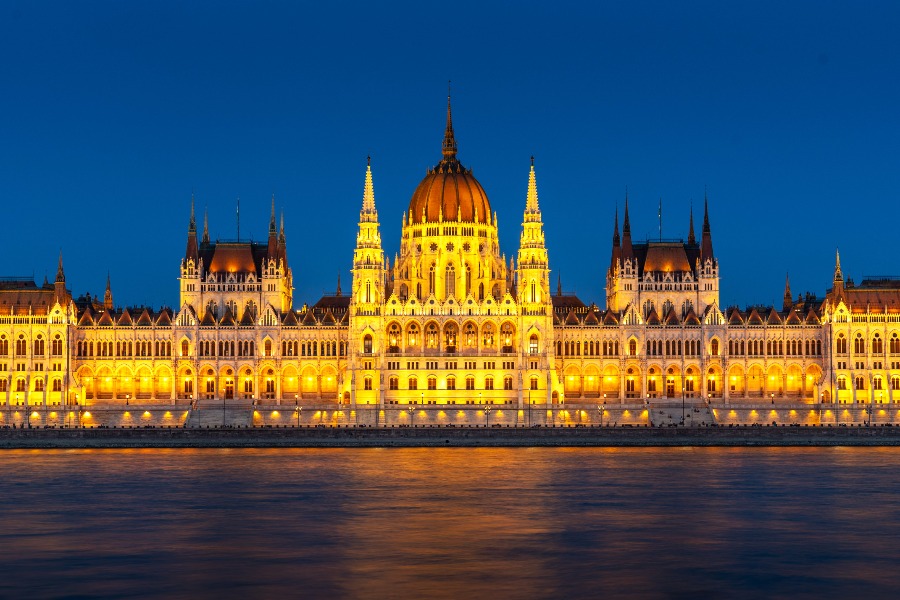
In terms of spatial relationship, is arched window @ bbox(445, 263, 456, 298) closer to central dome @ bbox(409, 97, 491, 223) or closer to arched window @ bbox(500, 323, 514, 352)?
central dome @ bbox(409, 97, 491, 223)

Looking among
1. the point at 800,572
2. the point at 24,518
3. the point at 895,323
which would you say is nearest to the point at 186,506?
the point at 24,518

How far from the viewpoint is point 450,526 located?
257 feet

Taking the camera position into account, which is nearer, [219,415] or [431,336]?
[219,415]

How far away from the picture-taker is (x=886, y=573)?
212 feet

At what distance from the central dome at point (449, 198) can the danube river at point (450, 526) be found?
4761 cm

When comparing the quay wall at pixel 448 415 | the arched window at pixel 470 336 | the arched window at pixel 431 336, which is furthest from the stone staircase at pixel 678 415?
the arched window at pixel 431 336

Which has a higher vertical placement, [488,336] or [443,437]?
[488,336]

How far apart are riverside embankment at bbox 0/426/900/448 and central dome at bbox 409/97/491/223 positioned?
33.3 metres

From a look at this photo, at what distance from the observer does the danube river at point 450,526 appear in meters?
62.9

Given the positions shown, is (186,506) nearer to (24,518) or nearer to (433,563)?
(24,518)

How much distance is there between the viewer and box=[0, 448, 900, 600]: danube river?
206 feet

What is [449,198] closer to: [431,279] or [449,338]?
[431,279]

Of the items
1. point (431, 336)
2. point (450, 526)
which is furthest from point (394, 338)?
point (450, 526)

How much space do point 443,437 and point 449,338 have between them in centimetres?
2224
